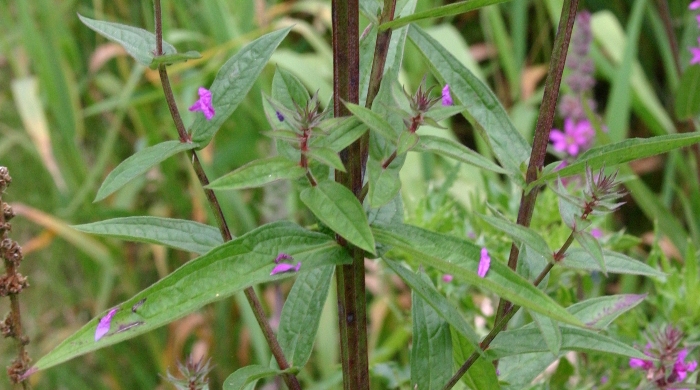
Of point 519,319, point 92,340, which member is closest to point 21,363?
point 92,340

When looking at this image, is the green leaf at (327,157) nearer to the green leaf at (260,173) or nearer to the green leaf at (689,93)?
the green leaf at (260,173)

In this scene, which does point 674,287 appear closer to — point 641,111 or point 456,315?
point 456,315

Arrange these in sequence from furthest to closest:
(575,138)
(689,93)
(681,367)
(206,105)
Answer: (575,138) → (689,93) → (681,367) → (206,105)

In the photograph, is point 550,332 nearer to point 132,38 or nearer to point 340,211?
point 340,211

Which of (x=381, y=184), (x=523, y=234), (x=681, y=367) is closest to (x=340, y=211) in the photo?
(x=381, y=184)

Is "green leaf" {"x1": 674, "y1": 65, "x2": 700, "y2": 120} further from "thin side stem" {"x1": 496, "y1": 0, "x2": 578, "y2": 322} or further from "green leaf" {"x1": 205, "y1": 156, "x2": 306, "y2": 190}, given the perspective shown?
"green leaf" {"x1": 205, "y1": 156, "x2": 306, "y2": 190}

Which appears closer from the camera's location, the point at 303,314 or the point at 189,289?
the point at 189,289

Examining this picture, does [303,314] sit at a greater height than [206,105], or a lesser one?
lesser
